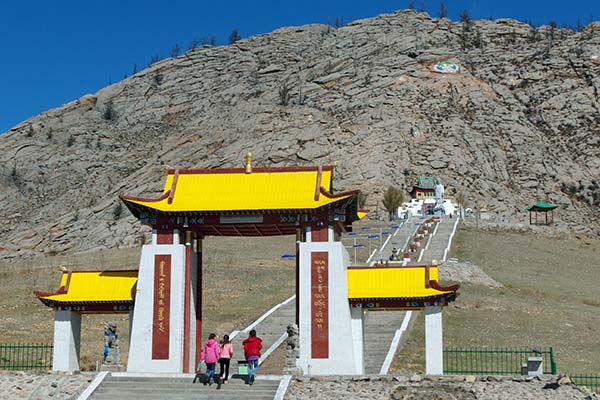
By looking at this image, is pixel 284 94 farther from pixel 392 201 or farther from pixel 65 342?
pixel 65 342

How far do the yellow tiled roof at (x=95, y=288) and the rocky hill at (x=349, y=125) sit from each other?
56694 millimetres

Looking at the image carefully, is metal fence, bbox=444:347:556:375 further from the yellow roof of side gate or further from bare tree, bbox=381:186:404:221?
bare tree, bbox=381:186:404:221

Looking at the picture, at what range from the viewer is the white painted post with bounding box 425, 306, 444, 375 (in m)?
28.2

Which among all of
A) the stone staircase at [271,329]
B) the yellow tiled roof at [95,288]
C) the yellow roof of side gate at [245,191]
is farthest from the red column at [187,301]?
the stone staircase at [271,329]

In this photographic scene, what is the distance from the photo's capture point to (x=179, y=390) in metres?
25.8

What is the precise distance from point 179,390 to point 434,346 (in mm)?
8153

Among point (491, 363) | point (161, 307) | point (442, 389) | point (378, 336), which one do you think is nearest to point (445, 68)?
point (378, 336)

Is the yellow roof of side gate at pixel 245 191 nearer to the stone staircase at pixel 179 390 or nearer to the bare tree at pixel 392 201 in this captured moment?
the stone staircase at pixel 179 390

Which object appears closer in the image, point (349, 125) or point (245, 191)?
point (245, 191)

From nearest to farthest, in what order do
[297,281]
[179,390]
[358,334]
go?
[179,390] → [358,334] → [297,281]

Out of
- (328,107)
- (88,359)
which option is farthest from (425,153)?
(88,359)

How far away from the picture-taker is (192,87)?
482 ft

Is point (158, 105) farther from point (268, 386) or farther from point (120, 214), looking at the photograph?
point (268, 386)

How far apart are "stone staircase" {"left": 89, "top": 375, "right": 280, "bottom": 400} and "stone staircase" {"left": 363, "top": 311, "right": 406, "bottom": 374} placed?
752 centimetres
